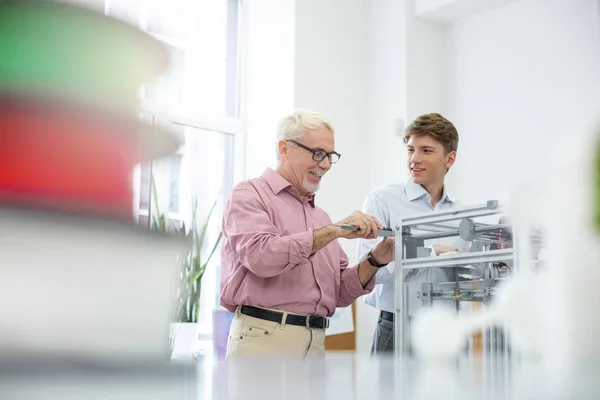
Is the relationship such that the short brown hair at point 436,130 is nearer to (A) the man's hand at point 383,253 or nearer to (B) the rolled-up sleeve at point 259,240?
(A) the man's hand at point 383,253

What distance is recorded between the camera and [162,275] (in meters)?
0.22

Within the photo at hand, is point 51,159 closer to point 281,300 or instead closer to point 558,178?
point 558,178

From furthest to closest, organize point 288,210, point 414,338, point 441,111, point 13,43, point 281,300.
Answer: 1. point 441,111
2. point 288,210
3. point 281,300
4. point 414,338
5. point 13,43

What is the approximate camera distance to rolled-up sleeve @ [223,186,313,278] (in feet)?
6.21

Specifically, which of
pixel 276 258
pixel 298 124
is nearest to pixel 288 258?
pixel 276 258

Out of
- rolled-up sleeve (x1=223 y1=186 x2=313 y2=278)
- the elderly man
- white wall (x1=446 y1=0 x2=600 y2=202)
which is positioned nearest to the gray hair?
the elderly man

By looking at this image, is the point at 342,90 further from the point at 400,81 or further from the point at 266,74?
the point at 266,74

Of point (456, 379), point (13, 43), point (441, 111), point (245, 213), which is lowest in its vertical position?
point (456, 379)

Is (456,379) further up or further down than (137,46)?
further down

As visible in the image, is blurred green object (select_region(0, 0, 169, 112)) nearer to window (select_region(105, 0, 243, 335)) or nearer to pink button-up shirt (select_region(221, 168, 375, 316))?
pink button-up shirt (select_region(221, 168, 375, 316))

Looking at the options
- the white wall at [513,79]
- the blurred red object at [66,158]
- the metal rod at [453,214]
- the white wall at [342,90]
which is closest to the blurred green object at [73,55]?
the blurred red object at [66,158]

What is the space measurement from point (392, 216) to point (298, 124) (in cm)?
46

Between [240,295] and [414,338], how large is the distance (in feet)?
5.63

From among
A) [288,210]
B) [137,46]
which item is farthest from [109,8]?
[288,210]
